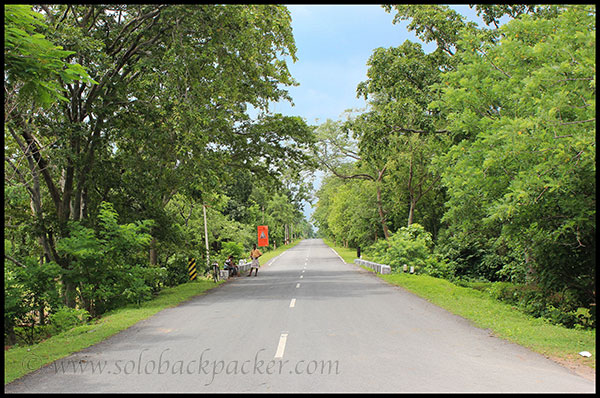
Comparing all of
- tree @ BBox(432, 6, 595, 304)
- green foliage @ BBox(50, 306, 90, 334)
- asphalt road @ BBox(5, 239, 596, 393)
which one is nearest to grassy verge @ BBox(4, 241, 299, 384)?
asphalt road @ BBox(5, 239, 596, 393)

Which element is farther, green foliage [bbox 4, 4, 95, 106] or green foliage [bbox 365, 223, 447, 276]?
green foliage [bbox 365, 223, 447, 276]

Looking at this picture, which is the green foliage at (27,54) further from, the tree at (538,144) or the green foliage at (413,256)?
the green foliage at (413,256)

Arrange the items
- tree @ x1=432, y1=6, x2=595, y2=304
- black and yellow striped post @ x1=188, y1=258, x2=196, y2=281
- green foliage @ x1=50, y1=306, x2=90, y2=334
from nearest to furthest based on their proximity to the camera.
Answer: tree @ x1=432, y1=6, x2=595, y2=304 → green foliage @ x1=50, y1=306, x2=90, y2=334 → black and yellow striped post @ x1=188, y1=258, x2=196, y2=281

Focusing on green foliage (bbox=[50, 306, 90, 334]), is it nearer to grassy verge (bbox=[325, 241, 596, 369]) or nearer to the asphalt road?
the asphalt road

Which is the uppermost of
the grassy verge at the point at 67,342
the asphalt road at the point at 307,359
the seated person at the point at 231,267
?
the asphalt road at the point at 307,359

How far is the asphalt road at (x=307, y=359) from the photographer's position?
5.90m

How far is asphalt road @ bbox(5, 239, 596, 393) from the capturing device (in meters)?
5.90

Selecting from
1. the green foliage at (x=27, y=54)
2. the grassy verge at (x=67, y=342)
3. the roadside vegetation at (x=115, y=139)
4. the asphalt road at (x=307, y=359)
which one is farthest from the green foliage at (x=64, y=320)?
the green foliage at (x=27, y=54)

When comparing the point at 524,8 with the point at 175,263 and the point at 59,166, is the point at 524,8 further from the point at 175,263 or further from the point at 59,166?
the point at 175,263

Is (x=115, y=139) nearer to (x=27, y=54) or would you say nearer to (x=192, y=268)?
(x=192, y=268)

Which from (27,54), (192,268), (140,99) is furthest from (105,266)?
(192,268)

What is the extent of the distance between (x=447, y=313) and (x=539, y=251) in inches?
165

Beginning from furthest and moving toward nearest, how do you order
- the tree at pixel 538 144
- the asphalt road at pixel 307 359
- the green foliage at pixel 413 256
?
the green foliage at pixel 413 256 → the tree at pixel 538 144 → the asphalt road at pixel 307 359

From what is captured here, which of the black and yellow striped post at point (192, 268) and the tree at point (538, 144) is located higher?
the tree at point (538, 144)
